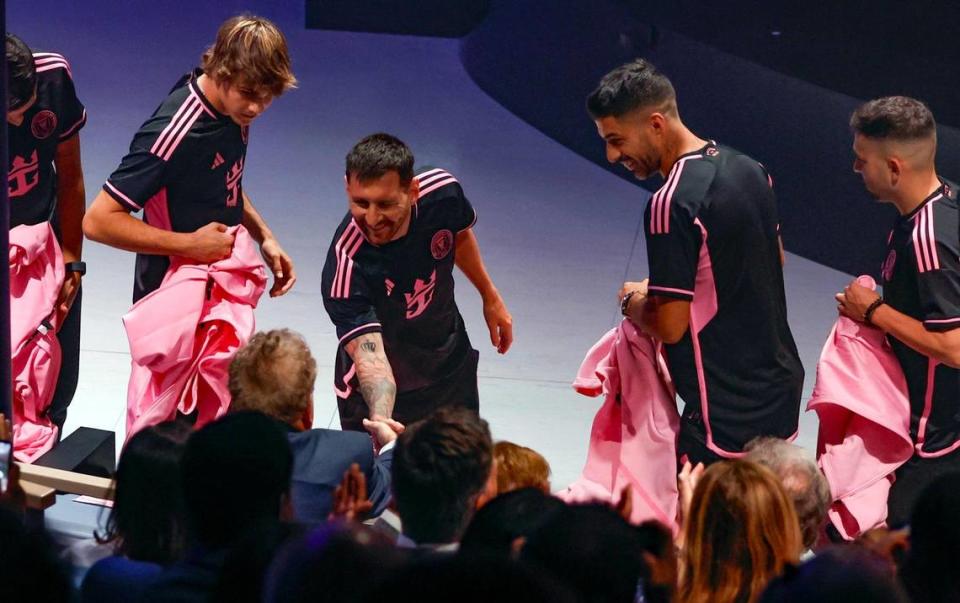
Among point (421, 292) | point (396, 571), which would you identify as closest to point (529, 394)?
point (421, 292)

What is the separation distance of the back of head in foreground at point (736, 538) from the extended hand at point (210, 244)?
1.81 meters

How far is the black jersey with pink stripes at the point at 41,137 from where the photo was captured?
4078 mm

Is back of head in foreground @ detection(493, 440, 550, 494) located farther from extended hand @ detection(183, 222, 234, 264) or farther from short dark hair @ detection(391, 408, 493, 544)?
extended hand @ detection(183, 222, 234, 264)

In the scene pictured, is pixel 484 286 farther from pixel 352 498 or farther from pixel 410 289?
pixel 352 498

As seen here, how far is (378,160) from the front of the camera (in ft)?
12.6

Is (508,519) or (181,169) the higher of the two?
(181,169)

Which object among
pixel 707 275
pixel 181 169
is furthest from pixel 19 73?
pixel 707 275

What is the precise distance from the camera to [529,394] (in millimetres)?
5605

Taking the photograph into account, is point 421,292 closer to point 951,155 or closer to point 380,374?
point 380,374

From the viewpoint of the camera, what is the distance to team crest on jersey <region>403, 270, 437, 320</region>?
4.20 m

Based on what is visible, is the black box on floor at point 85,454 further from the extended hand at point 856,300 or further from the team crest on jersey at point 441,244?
the extended hand at point 856,300

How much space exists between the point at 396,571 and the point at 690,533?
120 centimetres

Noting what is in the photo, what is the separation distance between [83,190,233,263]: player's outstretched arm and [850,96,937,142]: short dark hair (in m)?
1.80

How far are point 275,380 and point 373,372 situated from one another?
0.60 m
